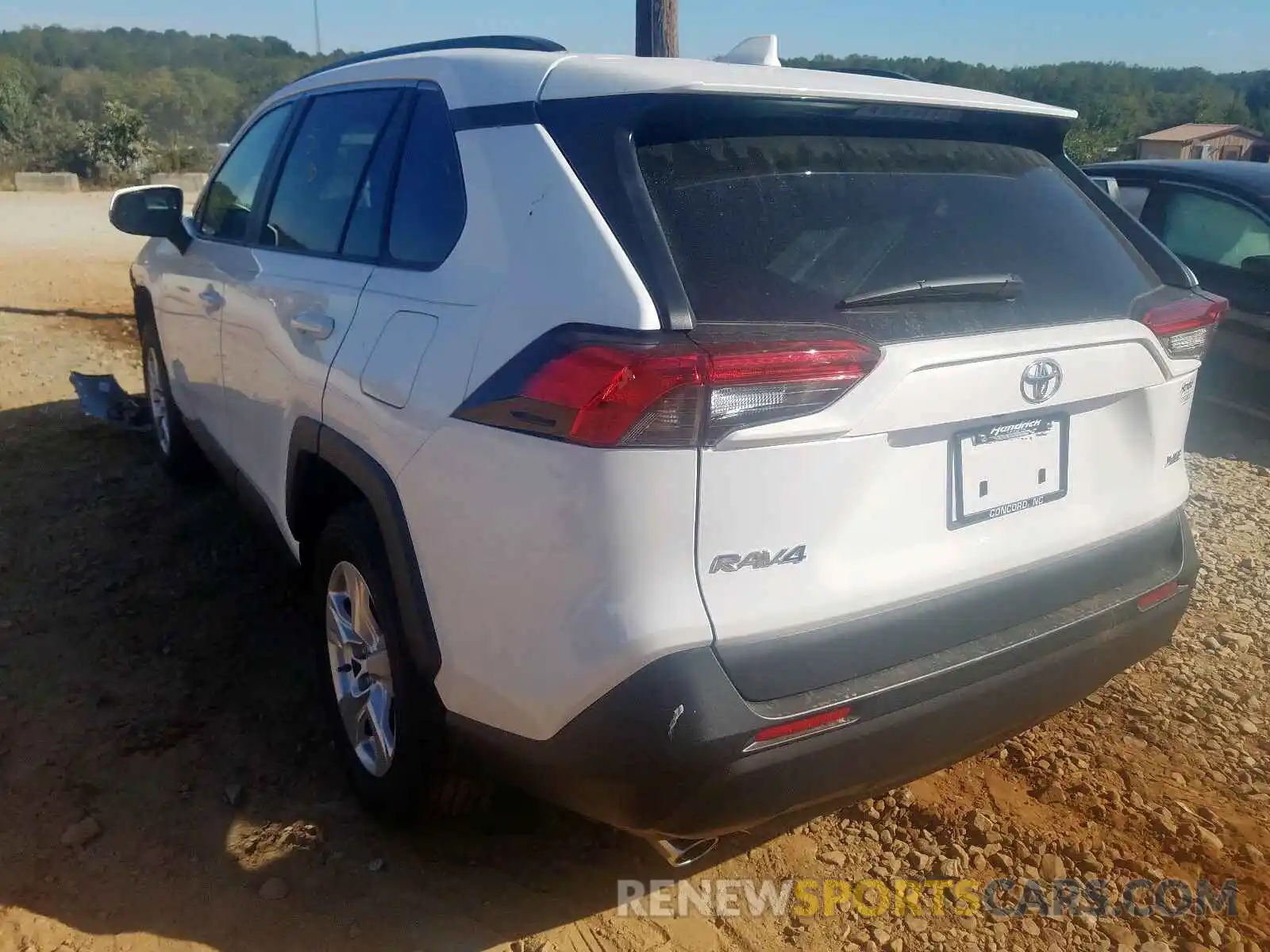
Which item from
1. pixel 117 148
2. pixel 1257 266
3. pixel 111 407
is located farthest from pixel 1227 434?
pixel 117 148

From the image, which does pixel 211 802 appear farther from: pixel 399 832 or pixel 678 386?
pixel 678 386

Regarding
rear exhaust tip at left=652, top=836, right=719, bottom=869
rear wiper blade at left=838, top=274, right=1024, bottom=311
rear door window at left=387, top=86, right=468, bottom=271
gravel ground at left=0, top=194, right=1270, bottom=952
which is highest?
rear door window at left=387, top=86, right=468, bottom=271

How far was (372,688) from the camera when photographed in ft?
8.84

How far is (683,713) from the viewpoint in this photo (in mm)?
1826

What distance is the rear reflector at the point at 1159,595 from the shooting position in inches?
94.3

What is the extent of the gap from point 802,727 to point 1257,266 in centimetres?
522

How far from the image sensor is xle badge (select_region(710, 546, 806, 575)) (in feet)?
6.00

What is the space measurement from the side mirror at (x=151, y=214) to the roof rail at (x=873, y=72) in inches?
102

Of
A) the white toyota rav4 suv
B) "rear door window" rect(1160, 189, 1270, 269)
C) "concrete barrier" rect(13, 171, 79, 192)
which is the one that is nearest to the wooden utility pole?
"rear door window" rect(1160, 189, 1270, 269)

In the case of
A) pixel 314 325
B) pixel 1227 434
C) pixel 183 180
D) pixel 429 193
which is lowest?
pixel 183 180

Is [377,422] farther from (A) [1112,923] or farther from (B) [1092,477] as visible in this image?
(A) [1112,923]

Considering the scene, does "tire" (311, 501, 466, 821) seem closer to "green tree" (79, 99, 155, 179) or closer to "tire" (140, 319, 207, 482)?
"tire" (140, 319, 207, 482)

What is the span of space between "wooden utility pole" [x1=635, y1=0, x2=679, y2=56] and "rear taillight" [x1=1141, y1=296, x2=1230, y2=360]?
17.5 ft

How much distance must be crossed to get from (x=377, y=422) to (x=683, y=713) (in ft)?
3.18
